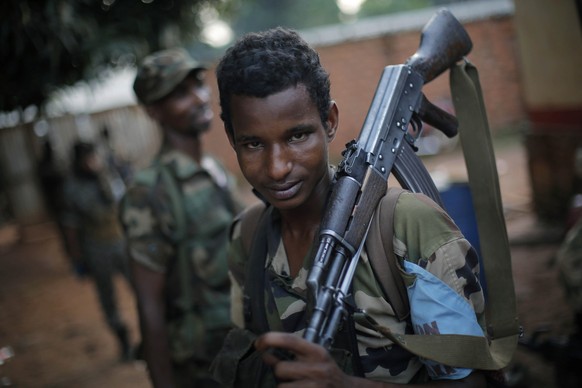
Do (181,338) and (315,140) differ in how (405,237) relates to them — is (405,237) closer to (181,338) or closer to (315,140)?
(315,140)

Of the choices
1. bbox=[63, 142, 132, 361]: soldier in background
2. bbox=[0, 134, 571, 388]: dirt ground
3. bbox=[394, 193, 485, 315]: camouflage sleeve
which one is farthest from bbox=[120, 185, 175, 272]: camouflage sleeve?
bbox=[63, 142, 132, 361]: soldier in background

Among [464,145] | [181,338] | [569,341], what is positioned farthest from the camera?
[569,341]

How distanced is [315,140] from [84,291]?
8719 millimetres

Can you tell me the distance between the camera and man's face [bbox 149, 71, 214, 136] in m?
3.06

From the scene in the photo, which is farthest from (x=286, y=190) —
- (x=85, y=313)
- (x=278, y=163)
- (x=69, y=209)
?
(x=85, y=313)

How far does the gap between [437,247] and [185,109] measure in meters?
1.93

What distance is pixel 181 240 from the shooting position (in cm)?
284

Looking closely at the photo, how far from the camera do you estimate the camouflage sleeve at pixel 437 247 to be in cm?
144

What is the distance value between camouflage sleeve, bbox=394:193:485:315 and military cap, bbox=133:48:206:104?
1827 millimetres

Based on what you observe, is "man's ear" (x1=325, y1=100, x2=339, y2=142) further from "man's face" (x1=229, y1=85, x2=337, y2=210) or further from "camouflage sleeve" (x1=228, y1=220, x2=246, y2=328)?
"camouflage sleeve" (x1=228, y1=220, x2=246, y2=328)

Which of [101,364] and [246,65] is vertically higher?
[246,65]

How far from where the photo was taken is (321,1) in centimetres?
3728

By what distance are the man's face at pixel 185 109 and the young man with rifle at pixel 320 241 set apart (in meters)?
1.40

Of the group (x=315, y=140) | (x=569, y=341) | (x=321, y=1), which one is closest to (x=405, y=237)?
(x=315, y=140)
